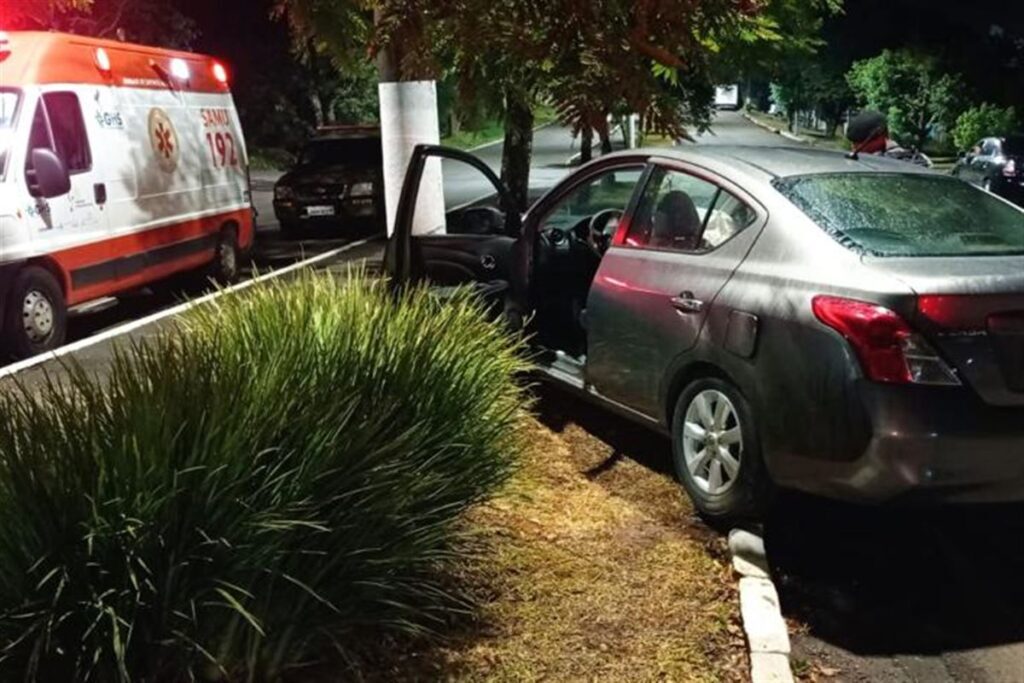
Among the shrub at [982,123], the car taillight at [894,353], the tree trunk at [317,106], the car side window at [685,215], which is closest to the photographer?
the car taillight at [894,353]

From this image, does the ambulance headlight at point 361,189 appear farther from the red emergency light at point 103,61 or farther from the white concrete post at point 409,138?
the white concrete post at point 409,138

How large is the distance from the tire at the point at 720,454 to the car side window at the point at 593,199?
1524mm

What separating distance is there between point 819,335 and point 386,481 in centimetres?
173

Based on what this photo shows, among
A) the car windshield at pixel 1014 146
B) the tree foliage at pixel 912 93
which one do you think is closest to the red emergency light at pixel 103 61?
the car windshield at pixel 1014 146

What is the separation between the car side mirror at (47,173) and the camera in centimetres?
846

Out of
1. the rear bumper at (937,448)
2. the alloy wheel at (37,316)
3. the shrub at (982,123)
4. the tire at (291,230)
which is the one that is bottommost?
the shrub at (982,123)

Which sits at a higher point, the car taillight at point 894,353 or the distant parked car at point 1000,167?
the car taillight at point 894,353

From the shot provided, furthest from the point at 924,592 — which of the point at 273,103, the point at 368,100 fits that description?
the point at 368,100

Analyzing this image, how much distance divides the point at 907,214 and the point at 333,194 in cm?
1375

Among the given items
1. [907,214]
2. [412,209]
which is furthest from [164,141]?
[907,214]

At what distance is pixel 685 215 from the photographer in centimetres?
516

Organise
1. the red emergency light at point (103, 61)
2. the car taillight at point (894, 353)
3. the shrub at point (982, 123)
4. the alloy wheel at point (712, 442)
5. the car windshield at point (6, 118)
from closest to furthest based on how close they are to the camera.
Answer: the car taillight at point (894, 353) → the alloy wheel at point (712, 442) → the car windshield at point (6, 118) → the red emergency light at point (103, 61) → the shrub at point (982, 123)

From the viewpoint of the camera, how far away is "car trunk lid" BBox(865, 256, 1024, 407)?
379 cm

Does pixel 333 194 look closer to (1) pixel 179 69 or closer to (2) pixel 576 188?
(1) pixel 179 69
